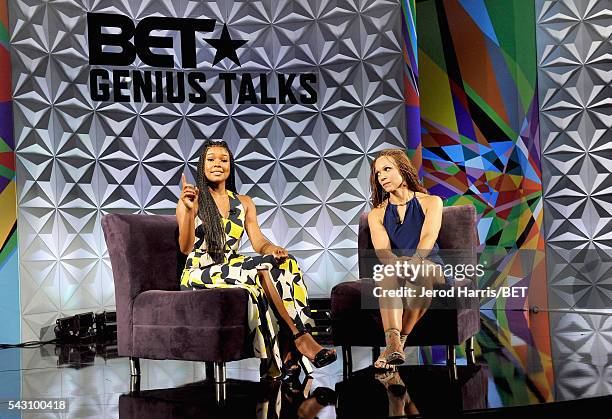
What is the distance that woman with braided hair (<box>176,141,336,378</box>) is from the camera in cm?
373

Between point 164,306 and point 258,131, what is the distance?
3.74 metres

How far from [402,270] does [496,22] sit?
4546 millimetres

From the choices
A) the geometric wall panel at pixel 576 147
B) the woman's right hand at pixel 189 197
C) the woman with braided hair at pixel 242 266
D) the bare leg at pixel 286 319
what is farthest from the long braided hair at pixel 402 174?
the geometric wall panel at pixel 576 147

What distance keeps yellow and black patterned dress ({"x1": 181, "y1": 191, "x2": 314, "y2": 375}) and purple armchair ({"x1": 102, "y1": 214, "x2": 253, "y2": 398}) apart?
0.36ft

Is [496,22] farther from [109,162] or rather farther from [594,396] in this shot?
[594,396]

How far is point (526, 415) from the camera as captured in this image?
288 cm

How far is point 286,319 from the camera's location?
379 cm

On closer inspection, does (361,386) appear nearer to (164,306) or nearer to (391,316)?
(391,316)

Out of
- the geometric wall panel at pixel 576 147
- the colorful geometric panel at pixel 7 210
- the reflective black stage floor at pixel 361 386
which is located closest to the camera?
the reflective black stage floor at pixel 361 386

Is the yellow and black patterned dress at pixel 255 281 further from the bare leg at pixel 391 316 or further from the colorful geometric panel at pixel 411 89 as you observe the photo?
the colorful geometric panel at pixel 411 89

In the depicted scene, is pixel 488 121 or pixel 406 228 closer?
pixel 406 228

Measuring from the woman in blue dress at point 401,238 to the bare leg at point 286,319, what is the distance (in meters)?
0.39

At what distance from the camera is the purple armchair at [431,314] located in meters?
3.88

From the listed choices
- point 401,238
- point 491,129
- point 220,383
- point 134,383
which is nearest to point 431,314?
point 401,238
